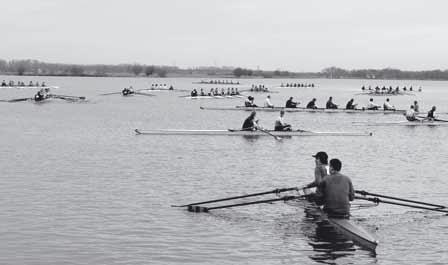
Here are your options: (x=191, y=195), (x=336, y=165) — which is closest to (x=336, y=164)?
(x=336, y=165)

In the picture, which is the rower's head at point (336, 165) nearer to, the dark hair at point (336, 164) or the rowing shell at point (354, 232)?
the dark hair at point (336, 164)

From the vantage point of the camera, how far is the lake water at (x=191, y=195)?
16.1m

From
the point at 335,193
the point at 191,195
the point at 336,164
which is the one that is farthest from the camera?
the point at 191,195

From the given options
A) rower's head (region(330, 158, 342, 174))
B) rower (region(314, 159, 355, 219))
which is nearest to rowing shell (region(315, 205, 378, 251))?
rower (region(314, 159, 355, 219))

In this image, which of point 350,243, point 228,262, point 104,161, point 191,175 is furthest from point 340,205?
point 104,161

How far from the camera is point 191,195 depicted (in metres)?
23.2

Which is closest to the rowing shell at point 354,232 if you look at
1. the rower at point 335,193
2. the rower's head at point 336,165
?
the rower at point 335,193

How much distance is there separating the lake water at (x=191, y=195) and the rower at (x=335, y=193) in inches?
35.6

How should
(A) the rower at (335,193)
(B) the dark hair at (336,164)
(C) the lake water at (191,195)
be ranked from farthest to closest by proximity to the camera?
(A) the rower at (335,193) < (B) the dark hair at (336,164) < (C) the lake water at (191,195)

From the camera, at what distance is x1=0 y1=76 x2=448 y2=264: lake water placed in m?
16.1

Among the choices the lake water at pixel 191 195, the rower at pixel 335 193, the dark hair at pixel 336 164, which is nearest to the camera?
the lake water at pixel 191 195

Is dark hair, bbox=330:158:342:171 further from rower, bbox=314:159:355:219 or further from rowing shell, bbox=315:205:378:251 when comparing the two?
rowing shell, bbox=315:205:378:251

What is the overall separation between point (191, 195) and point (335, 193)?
24.2ft

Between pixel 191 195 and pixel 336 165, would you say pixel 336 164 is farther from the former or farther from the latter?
pixel 191 195
